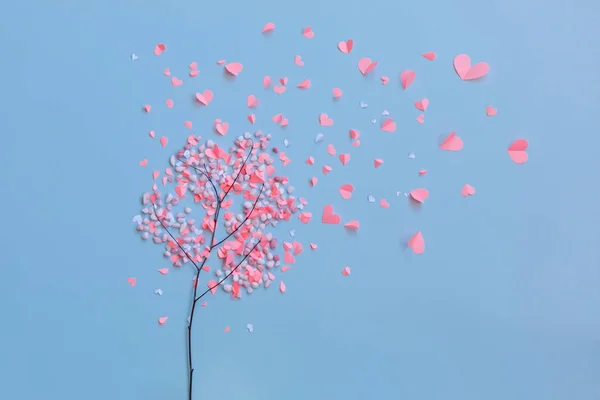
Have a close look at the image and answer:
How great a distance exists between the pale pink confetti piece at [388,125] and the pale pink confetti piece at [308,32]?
0.77ft

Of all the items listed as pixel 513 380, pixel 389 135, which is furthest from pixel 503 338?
pixel 389 135

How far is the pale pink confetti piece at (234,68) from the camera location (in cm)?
119

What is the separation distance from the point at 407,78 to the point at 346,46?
0.14 m

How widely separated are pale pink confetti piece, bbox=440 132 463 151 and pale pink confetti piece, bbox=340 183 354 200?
0.21m

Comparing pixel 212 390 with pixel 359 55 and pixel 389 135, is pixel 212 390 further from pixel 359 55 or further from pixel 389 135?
pixel 359 55

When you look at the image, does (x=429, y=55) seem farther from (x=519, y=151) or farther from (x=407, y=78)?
(x=519, y=151)

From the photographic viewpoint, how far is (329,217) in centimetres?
121

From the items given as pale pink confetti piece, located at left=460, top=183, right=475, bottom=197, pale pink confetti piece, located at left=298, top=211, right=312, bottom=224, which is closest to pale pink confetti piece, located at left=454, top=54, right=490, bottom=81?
pale pink confetti piece, located at left=460, top=183, right=475, bottom=197

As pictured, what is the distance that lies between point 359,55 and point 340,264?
0.44 m

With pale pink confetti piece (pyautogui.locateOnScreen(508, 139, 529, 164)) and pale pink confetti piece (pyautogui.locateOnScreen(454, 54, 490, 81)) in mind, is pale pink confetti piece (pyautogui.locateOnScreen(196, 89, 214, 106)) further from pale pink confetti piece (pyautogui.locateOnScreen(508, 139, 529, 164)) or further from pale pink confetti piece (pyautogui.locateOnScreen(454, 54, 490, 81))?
pale pink confetti piece (pyautogui.locateOnScreen(508, 139, 529, 164))

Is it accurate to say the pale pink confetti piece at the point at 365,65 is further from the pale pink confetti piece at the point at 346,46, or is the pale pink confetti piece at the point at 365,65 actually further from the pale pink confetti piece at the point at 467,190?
the pale pink confetti piece at the point at 467,190

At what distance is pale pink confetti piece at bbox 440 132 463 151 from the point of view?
4.02 ft

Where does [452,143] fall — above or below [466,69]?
below

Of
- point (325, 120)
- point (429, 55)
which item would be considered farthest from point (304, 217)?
point (429, 55)
